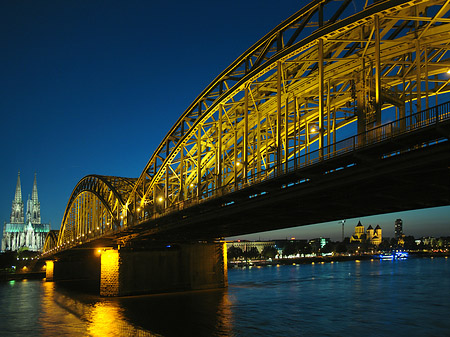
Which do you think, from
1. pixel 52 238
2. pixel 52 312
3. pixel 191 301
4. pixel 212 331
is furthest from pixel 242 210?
pixel 52 238

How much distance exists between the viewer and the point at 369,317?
143ft

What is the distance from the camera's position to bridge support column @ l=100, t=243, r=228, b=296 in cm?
6116

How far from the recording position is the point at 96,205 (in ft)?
351

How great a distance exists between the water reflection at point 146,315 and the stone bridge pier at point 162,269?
2.21 metres

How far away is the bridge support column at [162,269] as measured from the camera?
2408 inches

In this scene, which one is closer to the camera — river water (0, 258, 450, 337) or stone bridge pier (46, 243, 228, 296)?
river water (0, 258, 450, 337)

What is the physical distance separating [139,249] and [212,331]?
2884cm

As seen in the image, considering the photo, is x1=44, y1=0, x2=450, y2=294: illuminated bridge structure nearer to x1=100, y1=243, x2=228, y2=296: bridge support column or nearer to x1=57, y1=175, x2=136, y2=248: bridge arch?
x1=100, y1=243, x2=228, y2=296: bridge support column

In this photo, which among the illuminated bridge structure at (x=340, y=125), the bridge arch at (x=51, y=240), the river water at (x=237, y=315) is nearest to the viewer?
the illuminated bridge structure at (x=340, y=125)

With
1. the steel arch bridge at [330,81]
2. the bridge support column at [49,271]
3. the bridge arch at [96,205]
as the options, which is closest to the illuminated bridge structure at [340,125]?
the steel arch bridge at [330,81]

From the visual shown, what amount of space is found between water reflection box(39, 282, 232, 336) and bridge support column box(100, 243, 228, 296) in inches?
84.8

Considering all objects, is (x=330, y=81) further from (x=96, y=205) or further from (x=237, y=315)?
(x=96, y=205)

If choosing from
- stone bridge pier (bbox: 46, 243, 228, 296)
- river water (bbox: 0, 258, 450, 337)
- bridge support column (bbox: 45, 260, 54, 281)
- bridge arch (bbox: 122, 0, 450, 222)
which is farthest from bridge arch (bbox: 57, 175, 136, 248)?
bridge arch (bbox: 122, 0, 450, 222)

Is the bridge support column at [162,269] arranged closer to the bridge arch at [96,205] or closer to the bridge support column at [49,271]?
the bridge arch at [96,205]
